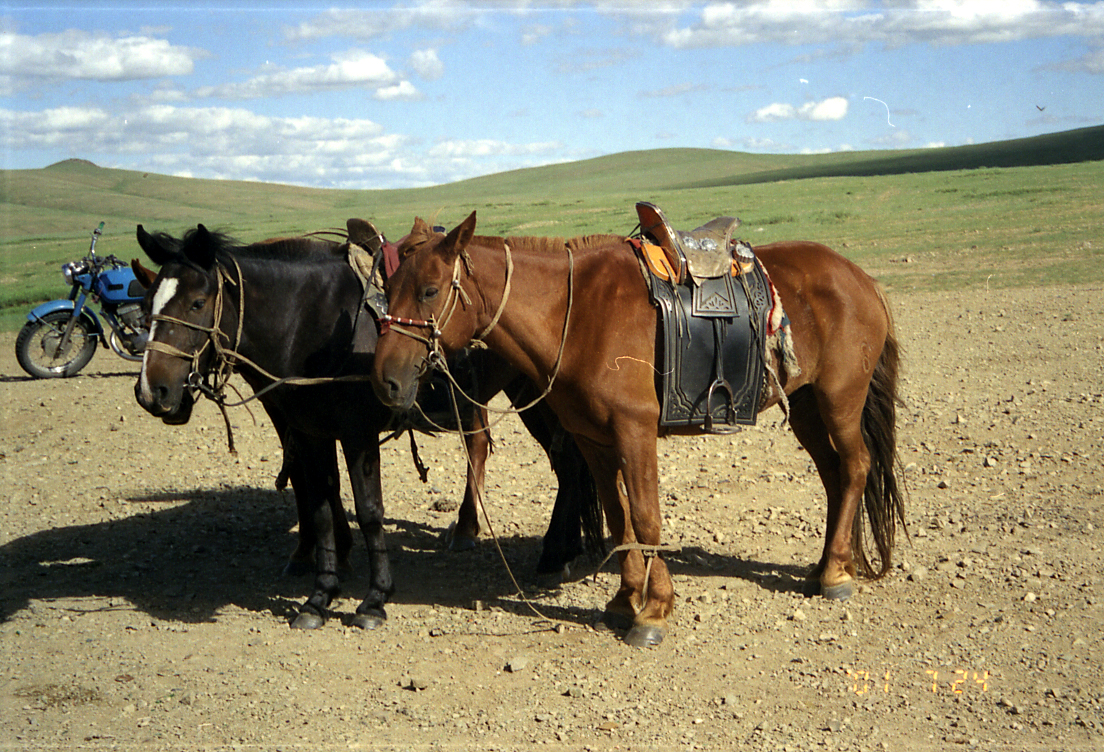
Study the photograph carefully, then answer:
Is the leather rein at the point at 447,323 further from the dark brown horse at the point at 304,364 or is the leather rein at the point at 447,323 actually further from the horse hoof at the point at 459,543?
the horse hoof at the point at 459,543

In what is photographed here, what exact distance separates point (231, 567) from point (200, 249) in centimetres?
247

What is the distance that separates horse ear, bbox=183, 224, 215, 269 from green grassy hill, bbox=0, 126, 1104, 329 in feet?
3.91

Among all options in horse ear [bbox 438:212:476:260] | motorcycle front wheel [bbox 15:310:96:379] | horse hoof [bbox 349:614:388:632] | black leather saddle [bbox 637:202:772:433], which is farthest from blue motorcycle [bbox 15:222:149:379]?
black leather saddle [bbox 637:202:772:433]

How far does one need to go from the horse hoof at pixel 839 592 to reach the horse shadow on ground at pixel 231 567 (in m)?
0.25

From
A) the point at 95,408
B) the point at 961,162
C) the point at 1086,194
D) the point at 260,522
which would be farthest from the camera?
the point at 961,162

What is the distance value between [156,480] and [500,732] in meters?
5.12

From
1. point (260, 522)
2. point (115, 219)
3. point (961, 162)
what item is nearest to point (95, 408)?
point (260, 522)

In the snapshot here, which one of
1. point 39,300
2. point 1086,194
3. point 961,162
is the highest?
point 961,162

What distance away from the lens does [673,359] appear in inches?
185

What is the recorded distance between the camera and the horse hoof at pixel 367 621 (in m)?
5.07

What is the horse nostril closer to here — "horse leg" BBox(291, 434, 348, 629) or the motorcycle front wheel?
"horse leg" BBox(291, 434, 348, 629)

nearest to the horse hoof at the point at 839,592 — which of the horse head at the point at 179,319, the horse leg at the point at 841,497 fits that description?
the horse leg at the point at 841,497

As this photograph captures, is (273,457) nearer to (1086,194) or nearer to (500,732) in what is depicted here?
(500,732)

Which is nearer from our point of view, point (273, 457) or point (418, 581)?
point (418, 581)
